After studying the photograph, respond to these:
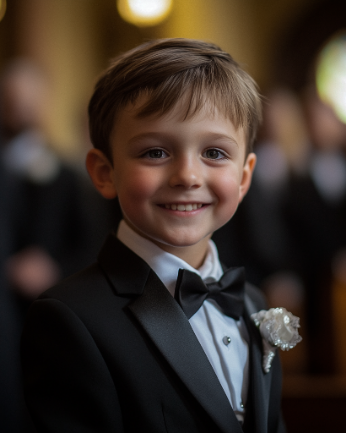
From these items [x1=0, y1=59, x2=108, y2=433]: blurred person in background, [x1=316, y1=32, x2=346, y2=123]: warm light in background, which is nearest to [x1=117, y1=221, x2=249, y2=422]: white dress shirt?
[x1=0, y1=59, x2=108, y2=433]: blurred person in background

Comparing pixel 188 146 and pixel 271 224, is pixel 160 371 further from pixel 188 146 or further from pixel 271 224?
pixel 271 224

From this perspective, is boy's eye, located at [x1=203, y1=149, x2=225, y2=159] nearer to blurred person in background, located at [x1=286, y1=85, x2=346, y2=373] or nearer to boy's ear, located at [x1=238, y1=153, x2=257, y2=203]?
boy's ear, located at [x1=238, y1=153, x2=257, y2=203]

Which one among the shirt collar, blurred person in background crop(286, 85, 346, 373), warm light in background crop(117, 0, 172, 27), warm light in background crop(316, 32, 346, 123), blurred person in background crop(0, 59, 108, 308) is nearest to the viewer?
the shirt collar

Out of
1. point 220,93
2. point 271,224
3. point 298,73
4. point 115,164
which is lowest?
point 271,224

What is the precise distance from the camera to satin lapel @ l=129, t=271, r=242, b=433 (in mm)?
750

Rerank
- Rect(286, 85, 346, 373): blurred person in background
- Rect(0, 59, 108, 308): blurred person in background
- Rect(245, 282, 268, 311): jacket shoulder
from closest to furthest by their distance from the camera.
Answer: Rect(245, 282, 268, 311): jacket shoulder
Rect(0, 59, 108, 308): blurred person in background
Rect(286, 85, 346, 373): blurred person in background

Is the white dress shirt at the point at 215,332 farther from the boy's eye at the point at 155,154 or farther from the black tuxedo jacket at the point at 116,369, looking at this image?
the boy's eye at the point at 155,154

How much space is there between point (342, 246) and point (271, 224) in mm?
539

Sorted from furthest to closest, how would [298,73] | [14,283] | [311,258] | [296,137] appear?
[298,73]
[296,137]
[311,258]
[14,283]

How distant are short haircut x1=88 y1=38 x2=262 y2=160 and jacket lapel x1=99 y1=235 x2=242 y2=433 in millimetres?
218

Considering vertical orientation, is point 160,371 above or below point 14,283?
above

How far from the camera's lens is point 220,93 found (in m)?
0.80

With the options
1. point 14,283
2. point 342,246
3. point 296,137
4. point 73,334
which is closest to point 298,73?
point 296,137

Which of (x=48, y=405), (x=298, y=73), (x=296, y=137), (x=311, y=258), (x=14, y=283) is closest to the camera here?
(x=48, y=405)
